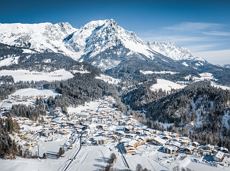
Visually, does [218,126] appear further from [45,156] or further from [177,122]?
[45,156]

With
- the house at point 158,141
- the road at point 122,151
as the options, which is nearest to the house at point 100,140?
the road at point 122,151

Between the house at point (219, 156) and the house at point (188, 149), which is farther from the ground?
the house at point (188, 149)

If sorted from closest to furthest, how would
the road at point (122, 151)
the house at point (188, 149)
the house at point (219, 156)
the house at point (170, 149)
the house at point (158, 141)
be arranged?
the road at point (122, 151), the house at point (219, 156), the house at point (170, 149), the house at point (188, 149), the house at point (158, 141)

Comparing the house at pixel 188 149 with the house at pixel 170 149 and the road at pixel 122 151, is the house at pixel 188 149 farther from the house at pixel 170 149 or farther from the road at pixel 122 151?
the road at pixel 122 151

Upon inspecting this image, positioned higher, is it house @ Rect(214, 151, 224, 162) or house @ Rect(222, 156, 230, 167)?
house @ Rect(214, 151, 224, 162)

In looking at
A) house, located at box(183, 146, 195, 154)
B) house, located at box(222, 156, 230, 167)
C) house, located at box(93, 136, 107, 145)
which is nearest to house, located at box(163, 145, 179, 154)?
house, located at box(183, 146, 195, 154)

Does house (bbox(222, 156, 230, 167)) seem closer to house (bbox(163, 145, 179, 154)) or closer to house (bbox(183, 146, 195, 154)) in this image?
house (bbox(183, 146, 195, 154))

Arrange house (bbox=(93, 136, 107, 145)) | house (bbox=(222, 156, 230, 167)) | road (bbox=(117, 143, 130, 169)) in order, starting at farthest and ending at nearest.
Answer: house (bbox=(93, 136, 107, 145)) → house (bbox=(222, 156, 230, 167)) → road (bbox=(117, 143, 130, 169))

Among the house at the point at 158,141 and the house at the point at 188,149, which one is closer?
the house at the point at 188,149

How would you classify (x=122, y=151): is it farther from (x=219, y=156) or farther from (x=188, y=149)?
(x=219, y=156)

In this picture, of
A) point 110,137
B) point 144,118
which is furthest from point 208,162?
point 144,118

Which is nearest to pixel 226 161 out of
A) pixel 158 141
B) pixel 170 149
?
pixel 170 149
